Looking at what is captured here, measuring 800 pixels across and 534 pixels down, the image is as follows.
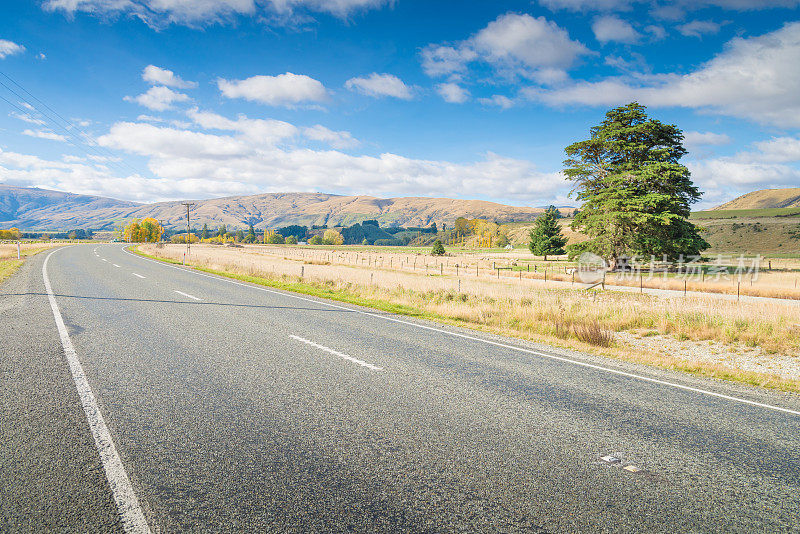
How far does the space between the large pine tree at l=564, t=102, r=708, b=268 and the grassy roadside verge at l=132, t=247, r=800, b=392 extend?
2615 cm

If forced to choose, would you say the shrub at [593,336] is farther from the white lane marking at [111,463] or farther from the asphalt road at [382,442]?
the white lane marking at [111,463]

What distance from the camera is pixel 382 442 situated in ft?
13.0

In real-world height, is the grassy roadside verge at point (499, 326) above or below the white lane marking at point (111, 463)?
below

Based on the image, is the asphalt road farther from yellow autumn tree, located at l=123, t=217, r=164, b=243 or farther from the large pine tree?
yellow autumn tree, located at l=123, t=217, r=164, b=243

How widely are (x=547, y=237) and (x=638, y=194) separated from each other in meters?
30.4

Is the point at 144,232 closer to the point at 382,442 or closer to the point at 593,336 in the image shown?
the point at 593,336

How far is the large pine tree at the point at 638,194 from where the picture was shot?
3478 cm

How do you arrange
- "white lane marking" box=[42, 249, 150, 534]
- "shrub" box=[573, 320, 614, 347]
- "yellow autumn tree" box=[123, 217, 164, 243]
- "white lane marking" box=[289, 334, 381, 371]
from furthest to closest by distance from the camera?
1. "yellow autumn tree" box=[123, 217, 164, 243]
2. "shrub" box=[573, 320, 614, 347]
3. "white lane marking" box=[289, 334, 381, 371]
4. "white lane marking" box=[42, 249, 150, 534]

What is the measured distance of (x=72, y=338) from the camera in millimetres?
7883

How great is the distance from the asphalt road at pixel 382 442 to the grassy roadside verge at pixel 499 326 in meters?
0.73

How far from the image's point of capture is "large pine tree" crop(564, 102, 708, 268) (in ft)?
114

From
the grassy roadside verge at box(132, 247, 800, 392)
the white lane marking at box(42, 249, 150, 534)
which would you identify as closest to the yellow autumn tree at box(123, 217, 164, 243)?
the grassy roadside verge at box(132, 247, 800, 392)

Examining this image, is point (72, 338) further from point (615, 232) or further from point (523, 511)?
point (615, 232)

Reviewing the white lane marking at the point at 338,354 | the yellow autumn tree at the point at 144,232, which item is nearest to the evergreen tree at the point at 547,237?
the white lane marking at the point at 338,354
